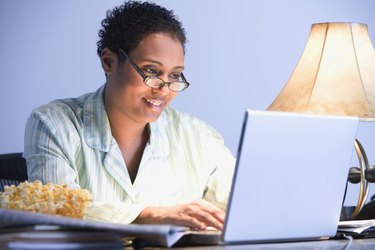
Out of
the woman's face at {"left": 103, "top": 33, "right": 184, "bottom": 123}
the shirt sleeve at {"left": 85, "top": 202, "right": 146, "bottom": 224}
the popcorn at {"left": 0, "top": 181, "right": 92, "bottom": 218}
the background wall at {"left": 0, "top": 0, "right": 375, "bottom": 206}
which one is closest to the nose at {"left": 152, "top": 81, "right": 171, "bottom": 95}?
the woman's face at {"left": 103, "top": 33, "right": 184, "bottom": 123}

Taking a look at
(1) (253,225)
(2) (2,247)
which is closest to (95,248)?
(2) (2,247)

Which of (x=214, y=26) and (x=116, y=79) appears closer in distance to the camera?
(x=116, y=79)

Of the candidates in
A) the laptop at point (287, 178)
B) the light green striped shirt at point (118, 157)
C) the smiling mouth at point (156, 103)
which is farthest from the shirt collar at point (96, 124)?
the laptop at point (287, 178)

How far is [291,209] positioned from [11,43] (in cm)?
212

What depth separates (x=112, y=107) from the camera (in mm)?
2408

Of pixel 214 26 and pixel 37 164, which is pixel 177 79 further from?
pixel 214 26

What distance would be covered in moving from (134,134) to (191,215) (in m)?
0.66

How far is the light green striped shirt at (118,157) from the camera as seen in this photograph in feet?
7.26

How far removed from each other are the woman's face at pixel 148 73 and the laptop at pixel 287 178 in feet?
2.69

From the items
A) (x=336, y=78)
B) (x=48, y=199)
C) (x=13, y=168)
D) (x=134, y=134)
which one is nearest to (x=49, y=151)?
(x=134, y=134)

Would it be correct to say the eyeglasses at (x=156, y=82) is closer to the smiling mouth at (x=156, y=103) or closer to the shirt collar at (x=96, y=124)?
the smiling mouth at (x=156, y=103)

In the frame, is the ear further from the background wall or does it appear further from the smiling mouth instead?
the background wall

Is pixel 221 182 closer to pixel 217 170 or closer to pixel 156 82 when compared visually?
pixel 217 170

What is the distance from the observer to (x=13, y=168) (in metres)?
2.59
